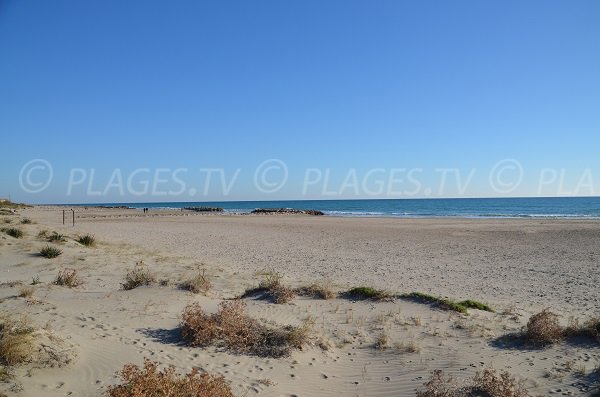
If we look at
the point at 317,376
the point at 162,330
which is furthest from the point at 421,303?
the point at 162,330

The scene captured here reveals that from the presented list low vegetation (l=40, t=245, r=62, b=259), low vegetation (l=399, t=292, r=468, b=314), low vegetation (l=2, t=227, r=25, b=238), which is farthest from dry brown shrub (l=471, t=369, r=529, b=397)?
low vegetation (l=2, t=227, r=25, b=238)

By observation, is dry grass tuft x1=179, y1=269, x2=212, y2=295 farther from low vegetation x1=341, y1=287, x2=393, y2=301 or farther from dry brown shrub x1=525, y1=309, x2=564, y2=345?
dry brown shrub x1=525, y1=309, x2=564, y2=345

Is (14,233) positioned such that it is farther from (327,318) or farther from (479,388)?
(479,388)

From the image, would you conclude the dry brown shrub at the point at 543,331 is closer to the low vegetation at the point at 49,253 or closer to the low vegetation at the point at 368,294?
the low vegetation at the point at 368,294

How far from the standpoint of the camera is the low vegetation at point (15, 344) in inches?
203

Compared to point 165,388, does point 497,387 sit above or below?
below

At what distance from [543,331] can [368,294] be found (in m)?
3.77

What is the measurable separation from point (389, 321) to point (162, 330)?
4.09 meters

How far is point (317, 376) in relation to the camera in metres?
5.87

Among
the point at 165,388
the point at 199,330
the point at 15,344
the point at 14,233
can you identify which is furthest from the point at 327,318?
the point at 14,233

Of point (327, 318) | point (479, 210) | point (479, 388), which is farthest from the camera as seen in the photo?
point (479, 210)

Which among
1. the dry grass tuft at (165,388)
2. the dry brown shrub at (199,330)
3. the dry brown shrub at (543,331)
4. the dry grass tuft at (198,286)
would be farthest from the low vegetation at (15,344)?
the dry brown shrub at (543,331)

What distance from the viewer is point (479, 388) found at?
5148mm

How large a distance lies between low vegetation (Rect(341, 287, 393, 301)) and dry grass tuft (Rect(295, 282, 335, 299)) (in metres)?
Result: 0.43
